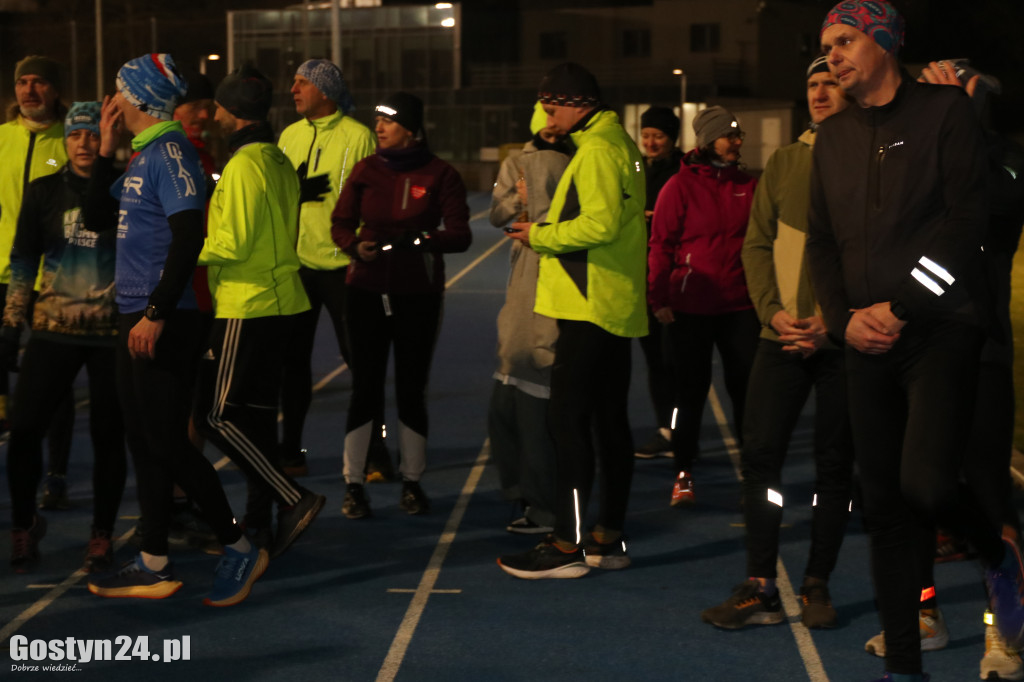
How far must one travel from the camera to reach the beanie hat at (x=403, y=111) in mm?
6836

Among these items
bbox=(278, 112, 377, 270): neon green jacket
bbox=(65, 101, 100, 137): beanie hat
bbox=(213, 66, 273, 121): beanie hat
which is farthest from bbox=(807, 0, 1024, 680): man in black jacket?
bbox=(278, 112, 377, 270): neon green jacket

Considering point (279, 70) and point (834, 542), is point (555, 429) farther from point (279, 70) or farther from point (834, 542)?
point (279, 70)

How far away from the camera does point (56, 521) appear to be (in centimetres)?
676

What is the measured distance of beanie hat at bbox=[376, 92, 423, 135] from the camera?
684 centimetres

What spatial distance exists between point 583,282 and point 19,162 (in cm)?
318

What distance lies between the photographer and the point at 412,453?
7.06 metres

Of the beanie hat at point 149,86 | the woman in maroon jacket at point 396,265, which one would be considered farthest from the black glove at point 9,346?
the woman in maroon jacket at point 396,265

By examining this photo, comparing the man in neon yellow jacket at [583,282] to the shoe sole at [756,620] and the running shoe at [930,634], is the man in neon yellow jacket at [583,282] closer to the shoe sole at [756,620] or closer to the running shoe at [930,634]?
the shoe sole at [756,620]

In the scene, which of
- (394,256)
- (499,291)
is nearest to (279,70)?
(499,291)

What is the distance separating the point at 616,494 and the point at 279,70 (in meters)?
66.8

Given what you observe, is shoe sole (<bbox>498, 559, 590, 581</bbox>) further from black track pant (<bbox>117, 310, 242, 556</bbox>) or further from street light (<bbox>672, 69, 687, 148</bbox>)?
street light (<bbox>672, 69, 687, 148</bbox>)

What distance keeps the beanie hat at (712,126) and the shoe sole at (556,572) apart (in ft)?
7.48

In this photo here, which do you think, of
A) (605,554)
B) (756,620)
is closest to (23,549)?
(605,554)

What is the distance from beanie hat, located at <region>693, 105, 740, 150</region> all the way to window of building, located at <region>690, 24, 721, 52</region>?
60.9m
